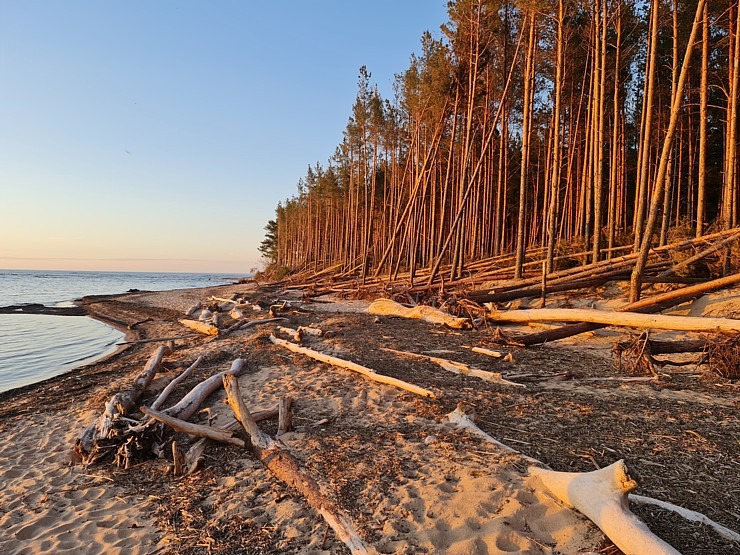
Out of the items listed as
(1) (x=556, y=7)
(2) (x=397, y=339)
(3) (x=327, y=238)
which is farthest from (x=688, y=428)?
(3) (x=327, y=238)

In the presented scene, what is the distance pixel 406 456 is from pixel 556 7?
1688 cm

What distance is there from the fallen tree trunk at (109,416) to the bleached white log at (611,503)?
5.37 metres

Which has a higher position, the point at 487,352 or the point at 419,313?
the point at 419,313

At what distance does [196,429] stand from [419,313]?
9742 mm

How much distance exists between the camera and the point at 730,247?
11422mm

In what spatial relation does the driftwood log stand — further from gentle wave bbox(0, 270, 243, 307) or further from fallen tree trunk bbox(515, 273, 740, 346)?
gentle wave bbox(0, 270, 243, 307)

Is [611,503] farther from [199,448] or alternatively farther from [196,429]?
[196,429]

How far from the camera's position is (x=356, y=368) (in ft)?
26.3

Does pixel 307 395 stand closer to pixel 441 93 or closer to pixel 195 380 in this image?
pixel 195 380

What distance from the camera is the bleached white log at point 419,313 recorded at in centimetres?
1200

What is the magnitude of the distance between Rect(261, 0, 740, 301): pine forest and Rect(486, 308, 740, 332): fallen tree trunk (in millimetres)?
2589

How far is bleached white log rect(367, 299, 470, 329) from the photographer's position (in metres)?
12.0

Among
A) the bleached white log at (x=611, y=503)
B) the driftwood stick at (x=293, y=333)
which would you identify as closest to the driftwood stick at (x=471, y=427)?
the bleached white log at (x=611, y=503)

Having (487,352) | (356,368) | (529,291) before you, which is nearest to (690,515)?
(356,368)
